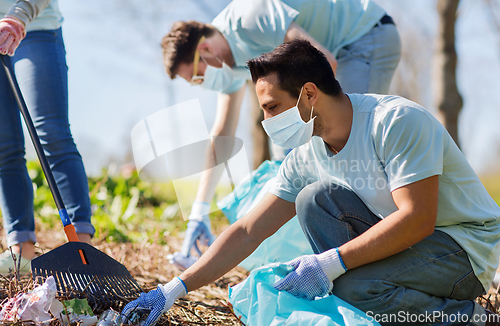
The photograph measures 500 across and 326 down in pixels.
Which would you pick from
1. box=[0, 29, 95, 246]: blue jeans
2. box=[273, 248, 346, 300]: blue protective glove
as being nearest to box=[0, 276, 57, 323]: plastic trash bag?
box=[0, 29, 95, 246]: blue jeans

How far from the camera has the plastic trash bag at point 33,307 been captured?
1.37 metres

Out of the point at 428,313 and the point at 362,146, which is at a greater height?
the point at 362,146

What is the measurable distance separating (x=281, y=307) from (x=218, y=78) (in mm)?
1558

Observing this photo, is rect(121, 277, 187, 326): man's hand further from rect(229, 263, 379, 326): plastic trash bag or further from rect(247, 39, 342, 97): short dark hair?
rect(247, 39, 342, 97): short dark hair

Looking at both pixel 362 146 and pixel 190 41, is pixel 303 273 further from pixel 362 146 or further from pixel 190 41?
pixel 190 41

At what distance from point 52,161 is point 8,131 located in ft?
0.90

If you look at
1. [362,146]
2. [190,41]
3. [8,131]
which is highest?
[190,41]

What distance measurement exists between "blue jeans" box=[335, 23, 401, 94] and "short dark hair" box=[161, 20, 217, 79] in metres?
0.81

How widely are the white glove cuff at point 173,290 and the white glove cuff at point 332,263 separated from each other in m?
0.50

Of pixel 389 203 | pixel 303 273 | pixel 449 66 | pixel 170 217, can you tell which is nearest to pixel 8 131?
pixel 303 273

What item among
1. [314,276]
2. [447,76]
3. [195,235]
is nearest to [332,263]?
[314,276]

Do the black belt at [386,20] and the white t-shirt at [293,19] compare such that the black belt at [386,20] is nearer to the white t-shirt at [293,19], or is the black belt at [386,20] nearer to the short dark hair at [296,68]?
the white t-shirt at [293,19]

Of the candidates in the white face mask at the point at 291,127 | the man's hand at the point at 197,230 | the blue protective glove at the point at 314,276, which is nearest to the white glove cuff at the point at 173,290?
the blue protective glove at the point at 314,276

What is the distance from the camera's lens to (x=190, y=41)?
7.97ft
